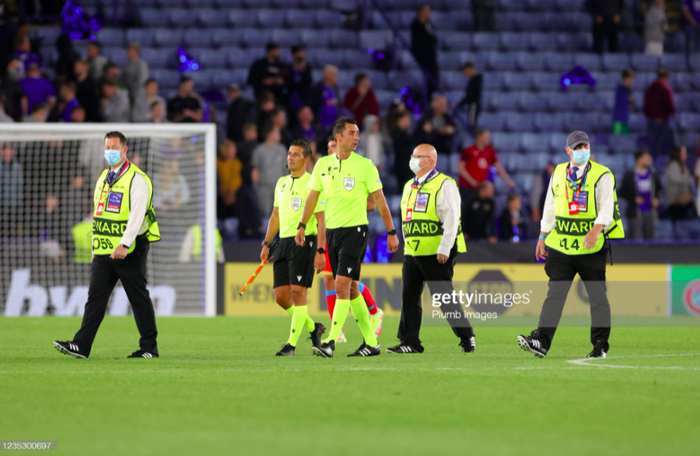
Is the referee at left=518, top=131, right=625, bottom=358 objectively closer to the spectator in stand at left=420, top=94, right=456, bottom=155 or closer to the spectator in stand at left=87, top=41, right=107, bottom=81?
the spectator in stand at left=420, top=94, right=456, bottom=155

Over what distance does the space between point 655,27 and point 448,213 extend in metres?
15.6

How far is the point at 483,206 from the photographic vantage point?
17172mm

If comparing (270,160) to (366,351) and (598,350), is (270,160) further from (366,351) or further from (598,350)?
(598,350)

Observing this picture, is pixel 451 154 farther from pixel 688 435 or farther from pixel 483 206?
pixel 688 435

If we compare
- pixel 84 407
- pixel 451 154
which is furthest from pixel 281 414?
pixel 451 154

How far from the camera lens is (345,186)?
9.00 metres

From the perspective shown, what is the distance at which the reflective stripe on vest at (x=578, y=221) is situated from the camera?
8.85 meters

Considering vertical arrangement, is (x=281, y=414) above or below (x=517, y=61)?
below

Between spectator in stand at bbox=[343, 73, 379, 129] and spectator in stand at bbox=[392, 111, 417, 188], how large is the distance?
113cm

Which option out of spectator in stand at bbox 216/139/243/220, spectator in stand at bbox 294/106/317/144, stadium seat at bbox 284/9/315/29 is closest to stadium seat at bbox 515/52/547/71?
stadium seat at bbox 284/9/315/29

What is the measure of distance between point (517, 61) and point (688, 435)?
1847 cm

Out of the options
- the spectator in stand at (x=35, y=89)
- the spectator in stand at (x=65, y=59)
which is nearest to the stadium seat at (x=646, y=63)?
the spectator in stand at (x=65, y=59)

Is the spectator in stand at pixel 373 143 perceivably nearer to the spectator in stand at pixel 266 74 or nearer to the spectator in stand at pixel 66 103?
the spectator in stand at pixel 266 74

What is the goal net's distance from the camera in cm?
1614
